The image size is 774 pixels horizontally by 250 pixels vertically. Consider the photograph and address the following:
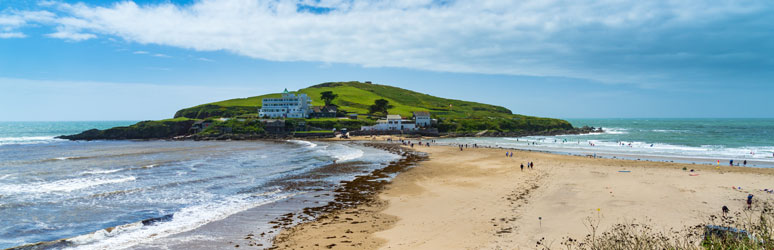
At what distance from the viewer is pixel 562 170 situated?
3797cm

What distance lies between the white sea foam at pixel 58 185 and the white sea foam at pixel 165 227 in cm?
1416

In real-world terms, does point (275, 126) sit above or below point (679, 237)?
above

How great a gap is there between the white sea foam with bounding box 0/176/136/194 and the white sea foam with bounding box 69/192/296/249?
14.2 metres

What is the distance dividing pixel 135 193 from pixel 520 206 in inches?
1059

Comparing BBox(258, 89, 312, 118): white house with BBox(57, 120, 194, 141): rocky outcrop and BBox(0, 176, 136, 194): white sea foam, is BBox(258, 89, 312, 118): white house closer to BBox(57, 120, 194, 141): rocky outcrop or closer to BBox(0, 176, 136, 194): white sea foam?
BBox(57, 120, 194, 141): rocky outcrop

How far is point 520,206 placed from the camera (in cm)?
2245

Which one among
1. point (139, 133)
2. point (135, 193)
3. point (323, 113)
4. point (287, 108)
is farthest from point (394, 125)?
point (135, 193)

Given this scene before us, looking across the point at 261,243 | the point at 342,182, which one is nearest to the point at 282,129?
the point at 342,182

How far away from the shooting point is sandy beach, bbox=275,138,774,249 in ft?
56.7

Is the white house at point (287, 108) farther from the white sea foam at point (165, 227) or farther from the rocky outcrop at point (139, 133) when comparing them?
the white sea foam at point (165, 227)

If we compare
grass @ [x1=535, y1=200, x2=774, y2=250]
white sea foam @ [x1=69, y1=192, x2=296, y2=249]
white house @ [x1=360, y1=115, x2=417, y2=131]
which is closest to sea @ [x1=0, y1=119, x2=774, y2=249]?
white sea foam @ [x1=69, y1=192, x2=296, y2=249]

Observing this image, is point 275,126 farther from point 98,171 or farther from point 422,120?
point 98,171

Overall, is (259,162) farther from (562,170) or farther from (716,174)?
(716,174)

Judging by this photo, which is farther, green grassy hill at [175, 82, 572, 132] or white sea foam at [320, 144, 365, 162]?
green grassy hill at [175, 82, 572, 132]
